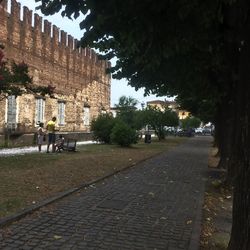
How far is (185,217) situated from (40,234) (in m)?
2.96

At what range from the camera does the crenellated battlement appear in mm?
31328

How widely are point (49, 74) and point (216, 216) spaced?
30.0 metres

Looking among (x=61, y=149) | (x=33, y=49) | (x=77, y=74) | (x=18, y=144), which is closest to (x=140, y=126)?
(x=77, y=74)

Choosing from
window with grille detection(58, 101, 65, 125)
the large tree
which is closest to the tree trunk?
the large tree

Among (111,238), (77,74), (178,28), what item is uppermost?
(77,74)

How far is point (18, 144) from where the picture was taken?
2975cm

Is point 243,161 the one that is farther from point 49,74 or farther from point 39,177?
point 49,74

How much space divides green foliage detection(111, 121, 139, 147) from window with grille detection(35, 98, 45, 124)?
24.4 feet

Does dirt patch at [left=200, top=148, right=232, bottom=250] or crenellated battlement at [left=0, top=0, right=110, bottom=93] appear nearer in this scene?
dirt patch at [left=200, top=148, right=232, bottom=250]

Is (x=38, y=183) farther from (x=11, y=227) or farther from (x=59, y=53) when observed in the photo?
(x=59, y=53)

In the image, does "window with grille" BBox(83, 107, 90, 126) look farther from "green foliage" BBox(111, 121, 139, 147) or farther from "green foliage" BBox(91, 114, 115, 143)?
"green foliage" BBox(111, 121, 139, 147)

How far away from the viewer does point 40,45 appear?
36.2 meters

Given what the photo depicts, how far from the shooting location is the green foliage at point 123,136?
1187 inches

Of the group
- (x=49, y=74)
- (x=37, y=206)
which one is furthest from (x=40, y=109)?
(x=37, y=206)
